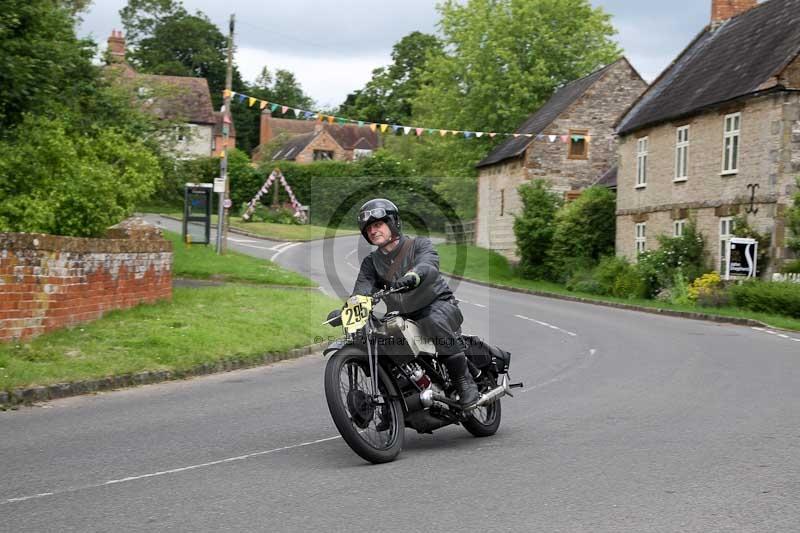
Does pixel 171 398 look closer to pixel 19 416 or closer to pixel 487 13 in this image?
pixel 19 416

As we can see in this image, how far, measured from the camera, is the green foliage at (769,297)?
2386 cm

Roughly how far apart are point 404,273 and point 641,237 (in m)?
31.2

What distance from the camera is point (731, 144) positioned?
30672 mm

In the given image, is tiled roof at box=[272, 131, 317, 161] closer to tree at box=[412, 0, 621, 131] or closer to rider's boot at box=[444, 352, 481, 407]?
tree at box=[412, 0, 621, 131]

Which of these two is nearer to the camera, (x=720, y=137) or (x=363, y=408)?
(x=363, y=408)

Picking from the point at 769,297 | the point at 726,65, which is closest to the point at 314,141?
the point at 726,65

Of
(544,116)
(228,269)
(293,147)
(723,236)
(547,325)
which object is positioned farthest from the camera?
(293,147)

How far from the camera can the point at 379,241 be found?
782cm

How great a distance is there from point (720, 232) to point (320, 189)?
42962 millimetres

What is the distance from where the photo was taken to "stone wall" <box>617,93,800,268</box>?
28.1 m

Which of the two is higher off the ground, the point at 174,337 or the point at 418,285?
the point at 418,285

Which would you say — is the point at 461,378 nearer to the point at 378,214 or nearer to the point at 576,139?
the point at 378,214

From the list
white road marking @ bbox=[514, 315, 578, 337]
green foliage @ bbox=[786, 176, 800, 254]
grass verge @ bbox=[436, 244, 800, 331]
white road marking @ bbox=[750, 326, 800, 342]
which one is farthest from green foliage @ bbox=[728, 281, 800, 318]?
white road marking @ bbox=[514, 315, 578, 337]

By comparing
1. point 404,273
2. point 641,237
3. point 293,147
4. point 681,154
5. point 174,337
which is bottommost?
point 174,337
